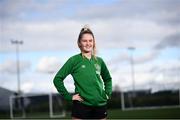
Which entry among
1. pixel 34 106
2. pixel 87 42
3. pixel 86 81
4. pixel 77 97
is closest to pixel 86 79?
pixel 86 81

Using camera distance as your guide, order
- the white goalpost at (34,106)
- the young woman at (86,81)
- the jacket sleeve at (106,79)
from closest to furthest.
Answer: the young woman at (86,81) → the jacket sleeve at (106,79) → the white goalpost at (34,106)

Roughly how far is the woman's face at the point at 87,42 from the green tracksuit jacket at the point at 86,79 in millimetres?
83

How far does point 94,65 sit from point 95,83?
15cm

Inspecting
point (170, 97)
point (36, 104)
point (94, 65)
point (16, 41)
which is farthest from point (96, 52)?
point (16, 41)

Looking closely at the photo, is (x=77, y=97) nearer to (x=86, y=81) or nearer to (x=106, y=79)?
(x=86, y=81)

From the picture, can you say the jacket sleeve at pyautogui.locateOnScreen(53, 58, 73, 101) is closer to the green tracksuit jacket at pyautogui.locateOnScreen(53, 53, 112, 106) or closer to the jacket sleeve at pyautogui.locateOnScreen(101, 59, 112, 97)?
the green tracksuit jacket at pyautogui.locateOnScreen(53, 53, 112, 106)

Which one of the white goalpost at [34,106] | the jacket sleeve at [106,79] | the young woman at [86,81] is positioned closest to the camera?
the young woman at [86,81]

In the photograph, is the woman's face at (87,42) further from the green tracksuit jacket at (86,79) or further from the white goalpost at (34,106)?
the white goalpost at (34,106)

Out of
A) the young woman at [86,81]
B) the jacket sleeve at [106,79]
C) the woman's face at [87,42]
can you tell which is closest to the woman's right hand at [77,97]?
the young woman at [86,81]

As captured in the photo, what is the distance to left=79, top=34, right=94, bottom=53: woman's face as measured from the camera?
391 centimetres

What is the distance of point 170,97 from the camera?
34.8 meters

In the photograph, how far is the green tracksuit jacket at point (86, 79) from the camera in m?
3.89

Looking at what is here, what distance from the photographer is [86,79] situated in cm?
388

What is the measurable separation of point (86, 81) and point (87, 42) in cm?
31
